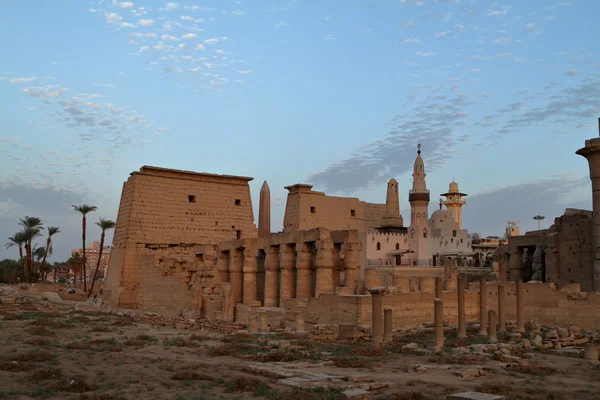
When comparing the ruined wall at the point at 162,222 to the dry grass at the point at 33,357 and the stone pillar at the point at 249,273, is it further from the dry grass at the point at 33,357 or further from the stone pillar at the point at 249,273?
the dry grass at the point at 33,357

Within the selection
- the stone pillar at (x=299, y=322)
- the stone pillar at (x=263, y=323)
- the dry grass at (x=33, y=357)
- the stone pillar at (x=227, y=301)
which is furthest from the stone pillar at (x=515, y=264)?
the dry grass at (x=33, y=357)

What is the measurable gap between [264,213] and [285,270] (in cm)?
1048

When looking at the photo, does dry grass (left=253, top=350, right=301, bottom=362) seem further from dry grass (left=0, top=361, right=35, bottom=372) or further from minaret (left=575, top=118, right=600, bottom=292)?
minaret (left=575, top=118, right=600, bottom=292)

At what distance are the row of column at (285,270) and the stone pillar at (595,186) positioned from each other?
9466mm

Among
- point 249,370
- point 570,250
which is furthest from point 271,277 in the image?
point 570,250

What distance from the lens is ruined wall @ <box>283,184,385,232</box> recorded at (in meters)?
43.2

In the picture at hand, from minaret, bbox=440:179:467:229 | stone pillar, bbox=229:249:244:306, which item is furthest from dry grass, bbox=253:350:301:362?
minaret, bbox=440:179:467:229

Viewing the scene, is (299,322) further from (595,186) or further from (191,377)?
(595,186)

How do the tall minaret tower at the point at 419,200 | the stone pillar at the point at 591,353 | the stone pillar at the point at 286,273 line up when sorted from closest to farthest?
the stone pillar at the point at 591,353 < the stone pillar at the point at 286,273 < the tall minaret tower at the point at 419,200

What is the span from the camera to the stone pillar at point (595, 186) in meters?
22.1

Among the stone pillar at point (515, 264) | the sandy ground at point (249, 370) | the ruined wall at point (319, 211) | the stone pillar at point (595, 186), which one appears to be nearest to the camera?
the sandy ground at point (249, 370)

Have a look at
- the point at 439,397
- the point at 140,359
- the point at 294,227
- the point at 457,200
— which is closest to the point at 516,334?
the point at 439,397

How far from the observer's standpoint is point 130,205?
2922 centimetres

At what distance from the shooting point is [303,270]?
71.9 ft
